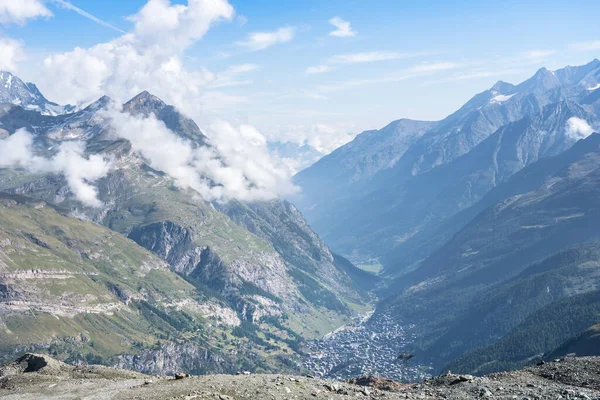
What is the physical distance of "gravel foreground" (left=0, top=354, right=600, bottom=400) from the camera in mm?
64312

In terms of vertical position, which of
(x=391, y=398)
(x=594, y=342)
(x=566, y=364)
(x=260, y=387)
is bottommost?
(x=594, y=342)

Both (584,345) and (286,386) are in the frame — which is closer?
(286,386)

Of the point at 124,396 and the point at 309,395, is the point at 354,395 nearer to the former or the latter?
the point at 309,395

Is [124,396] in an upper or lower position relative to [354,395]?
upper

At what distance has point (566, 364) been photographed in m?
80.9

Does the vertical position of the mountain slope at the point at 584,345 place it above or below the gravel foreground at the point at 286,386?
below

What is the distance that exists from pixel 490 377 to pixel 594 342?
365ft

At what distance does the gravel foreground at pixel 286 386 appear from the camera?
6431 centimetres

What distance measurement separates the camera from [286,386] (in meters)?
67.9

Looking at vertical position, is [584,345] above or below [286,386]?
below

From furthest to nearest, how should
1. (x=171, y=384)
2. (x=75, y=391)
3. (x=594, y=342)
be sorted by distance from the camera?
(x=594, y=342)
(x=75, y=391)
(x=171, y=384)

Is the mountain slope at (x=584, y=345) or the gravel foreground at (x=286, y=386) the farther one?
the mountain slope at (x=584, y=345)

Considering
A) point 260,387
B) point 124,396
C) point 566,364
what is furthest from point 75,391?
point 566,364

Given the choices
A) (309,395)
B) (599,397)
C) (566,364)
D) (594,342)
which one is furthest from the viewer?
(594,342)
